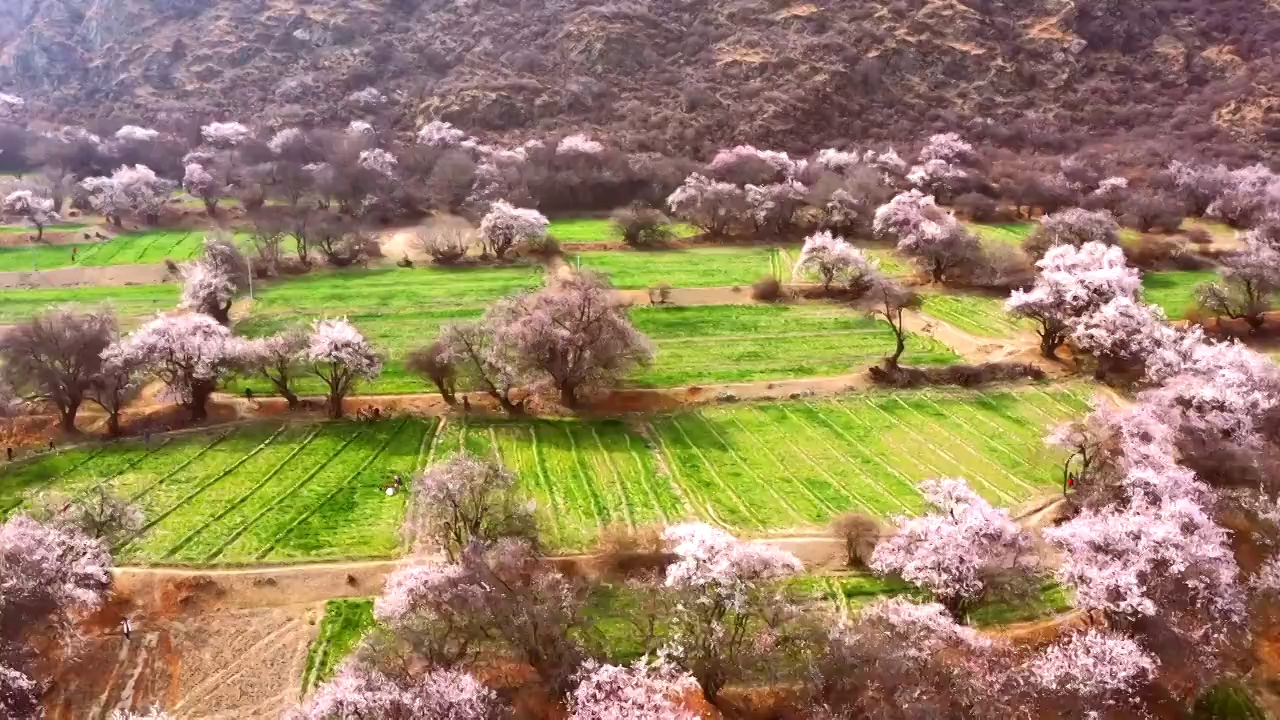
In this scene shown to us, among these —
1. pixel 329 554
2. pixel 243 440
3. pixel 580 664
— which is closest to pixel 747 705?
pixel 580 664

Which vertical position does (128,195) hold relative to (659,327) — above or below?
above

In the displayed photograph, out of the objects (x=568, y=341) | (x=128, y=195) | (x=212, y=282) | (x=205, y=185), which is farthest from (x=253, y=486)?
(x=205, y=185)

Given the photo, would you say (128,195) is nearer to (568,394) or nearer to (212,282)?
(212,282)

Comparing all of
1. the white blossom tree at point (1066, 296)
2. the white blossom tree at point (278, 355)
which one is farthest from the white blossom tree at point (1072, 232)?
the white blossom tree at point (278, 355)

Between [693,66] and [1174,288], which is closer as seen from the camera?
[1174,288]

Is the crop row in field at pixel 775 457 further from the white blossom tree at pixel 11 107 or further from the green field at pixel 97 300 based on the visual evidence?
the white blossom tree at pixel 11 107

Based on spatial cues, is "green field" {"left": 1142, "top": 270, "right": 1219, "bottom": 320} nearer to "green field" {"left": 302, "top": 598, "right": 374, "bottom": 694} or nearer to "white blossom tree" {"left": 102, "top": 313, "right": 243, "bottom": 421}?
"green field" {"left": 302, "top": 598, "right": 374, "bottom": 694}

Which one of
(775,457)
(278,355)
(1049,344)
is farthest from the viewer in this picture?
(1049,344)
